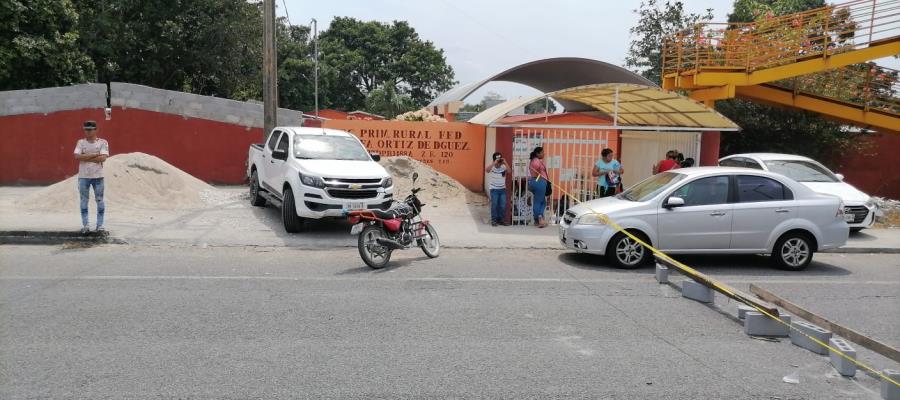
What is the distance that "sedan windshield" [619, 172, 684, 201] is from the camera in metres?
9.65

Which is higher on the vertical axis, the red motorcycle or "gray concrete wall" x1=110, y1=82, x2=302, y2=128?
"gray concrete wall" x1=110, y1=82, x2=302, y2=128

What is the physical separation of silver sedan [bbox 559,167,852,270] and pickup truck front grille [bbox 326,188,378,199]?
339cm

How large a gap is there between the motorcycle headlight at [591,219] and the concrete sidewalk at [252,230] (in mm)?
1663

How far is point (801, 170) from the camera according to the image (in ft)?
45.6

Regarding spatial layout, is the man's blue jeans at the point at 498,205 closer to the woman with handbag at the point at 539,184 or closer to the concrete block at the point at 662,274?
the woman with handbag at the point at 539,184

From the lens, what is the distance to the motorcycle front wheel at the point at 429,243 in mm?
9745

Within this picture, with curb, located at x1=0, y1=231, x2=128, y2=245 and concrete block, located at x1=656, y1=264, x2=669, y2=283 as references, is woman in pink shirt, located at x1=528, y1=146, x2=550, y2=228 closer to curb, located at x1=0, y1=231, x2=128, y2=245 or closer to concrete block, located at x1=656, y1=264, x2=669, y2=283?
concrete block, located at x1=656, y1=264, x2=669, y2=283

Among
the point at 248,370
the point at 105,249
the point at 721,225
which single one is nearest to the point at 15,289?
the point at 105,249

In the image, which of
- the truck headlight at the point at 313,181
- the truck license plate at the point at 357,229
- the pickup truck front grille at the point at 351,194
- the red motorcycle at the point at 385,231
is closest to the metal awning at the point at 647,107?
the pickup truck front grille at the point at 351,194

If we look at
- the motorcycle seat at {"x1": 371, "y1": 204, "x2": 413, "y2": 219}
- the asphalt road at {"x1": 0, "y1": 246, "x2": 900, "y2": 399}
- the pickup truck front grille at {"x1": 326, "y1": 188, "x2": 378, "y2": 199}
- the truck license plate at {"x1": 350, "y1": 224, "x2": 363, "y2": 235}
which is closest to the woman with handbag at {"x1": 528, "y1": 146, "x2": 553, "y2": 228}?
the pickup truck front grille at {"x1": 326, "y1": 188, "x2": 378, "y2": 199}

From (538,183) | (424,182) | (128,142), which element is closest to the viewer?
(538,183)

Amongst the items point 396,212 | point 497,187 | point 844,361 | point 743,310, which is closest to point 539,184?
point 497,187

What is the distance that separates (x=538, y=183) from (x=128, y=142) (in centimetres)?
1120

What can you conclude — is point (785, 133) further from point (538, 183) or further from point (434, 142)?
point (538, 183)
